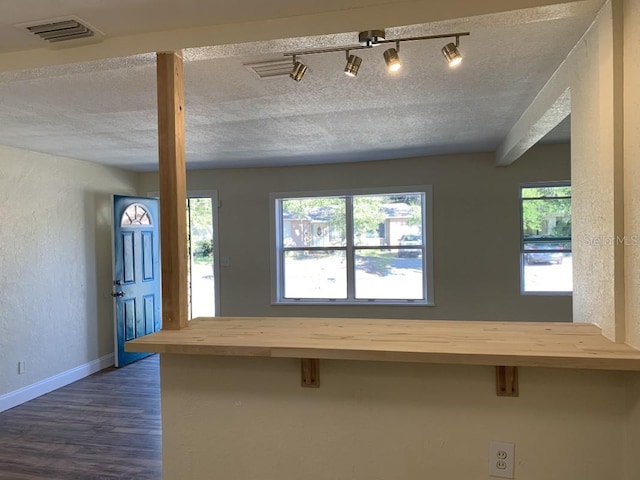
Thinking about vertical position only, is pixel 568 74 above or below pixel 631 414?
above

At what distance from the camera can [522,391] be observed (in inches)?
60.5

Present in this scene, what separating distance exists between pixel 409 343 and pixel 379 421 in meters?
0.38

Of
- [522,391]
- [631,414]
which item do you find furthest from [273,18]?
[631,414]

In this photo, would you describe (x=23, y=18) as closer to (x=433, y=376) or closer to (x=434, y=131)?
(x=433, y=376)

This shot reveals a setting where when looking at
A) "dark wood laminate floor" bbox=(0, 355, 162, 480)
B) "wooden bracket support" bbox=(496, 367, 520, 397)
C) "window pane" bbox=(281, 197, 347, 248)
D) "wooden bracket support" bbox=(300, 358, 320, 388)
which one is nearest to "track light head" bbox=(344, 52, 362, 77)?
"wooden bracket support" bbox=(300, 358, 320, 388)

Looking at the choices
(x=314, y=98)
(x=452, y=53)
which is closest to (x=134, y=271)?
(x=314, y=98)

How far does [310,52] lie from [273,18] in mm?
263

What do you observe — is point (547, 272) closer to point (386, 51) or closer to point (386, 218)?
point (386, 218)

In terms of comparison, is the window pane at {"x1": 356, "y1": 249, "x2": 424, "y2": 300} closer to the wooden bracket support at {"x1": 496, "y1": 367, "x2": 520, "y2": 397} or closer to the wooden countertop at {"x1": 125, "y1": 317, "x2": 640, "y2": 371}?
the wooden countertop at {"x1": 125, "y1": 317, "x2": 640, "y2": 371}

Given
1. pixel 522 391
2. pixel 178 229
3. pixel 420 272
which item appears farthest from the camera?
pixel 420 272

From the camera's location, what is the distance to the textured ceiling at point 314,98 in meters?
1.82

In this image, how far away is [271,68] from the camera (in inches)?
82.0

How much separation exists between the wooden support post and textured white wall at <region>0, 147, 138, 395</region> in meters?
2.91

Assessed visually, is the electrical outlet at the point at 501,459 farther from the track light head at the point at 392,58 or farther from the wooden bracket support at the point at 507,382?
the track light head at the point at 392,58
